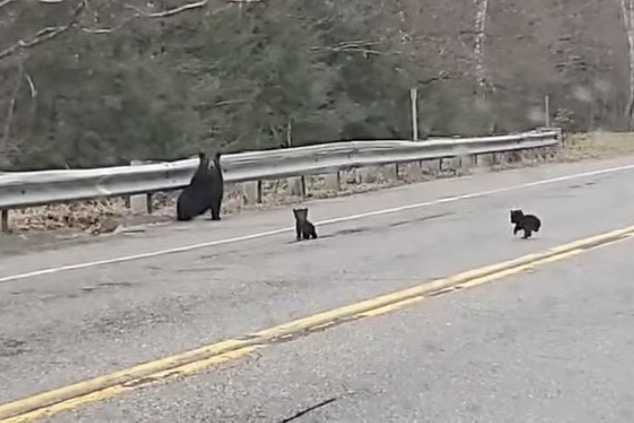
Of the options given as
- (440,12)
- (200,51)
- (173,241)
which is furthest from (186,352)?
(440,12)

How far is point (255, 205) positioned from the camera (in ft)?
53.7

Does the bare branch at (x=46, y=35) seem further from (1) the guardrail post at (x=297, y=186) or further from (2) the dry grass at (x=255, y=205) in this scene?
(1) the guardrail post at (x=297, y=186)

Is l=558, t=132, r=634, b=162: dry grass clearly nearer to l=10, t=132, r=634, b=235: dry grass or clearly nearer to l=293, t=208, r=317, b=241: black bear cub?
l=10, t=132, r=634, b=235: dry grass

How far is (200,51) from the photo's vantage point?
2561cm

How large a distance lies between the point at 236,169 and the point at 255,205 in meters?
0.58

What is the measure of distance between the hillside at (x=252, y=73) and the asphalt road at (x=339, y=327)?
8247 millimetres

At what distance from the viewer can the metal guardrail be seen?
12875 millimetres

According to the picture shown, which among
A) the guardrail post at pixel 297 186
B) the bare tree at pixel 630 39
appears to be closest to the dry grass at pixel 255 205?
the guardrail post at pixel 297 186

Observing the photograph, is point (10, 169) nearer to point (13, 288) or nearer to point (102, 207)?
point (102, 207)

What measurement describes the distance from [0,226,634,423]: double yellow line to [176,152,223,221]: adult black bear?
17.3ft

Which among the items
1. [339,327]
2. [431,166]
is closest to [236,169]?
[431,166]

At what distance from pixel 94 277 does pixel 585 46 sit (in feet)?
109

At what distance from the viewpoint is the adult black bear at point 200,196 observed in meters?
14.4

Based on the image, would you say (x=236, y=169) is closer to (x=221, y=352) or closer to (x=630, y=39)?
(x=221, y=352)
